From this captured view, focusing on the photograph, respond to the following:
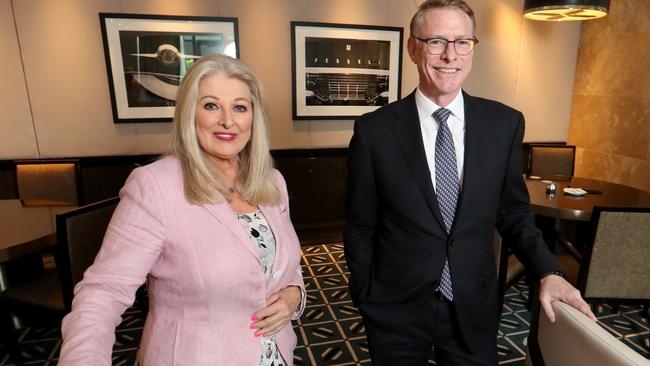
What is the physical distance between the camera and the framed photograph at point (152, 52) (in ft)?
12.5

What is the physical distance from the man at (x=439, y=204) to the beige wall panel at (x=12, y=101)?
373cm

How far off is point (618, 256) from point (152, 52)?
157 inches

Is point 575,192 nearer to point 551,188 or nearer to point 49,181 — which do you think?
point 551,188

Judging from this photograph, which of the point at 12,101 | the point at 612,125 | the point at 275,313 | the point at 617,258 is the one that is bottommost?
the point at 617,258

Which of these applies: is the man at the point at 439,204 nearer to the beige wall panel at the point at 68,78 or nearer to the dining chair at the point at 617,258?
the dining chair at the point at 617,258

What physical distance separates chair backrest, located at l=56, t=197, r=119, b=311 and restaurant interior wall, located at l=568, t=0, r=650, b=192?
485cm

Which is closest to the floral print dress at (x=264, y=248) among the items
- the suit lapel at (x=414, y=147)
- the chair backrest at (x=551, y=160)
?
the suit lapel at (x=414, y=147)

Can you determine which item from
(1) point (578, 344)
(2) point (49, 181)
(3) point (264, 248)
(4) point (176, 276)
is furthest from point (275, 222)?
(2) point (49, 181)

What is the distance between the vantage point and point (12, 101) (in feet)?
12.2

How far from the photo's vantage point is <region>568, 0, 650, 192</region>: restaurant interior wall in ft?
13.5

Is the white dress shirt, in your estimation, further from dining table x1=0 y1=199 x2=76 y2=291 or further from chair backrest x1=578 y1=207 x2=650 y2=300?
dining table x1=0 y1=199 x2=76 y2=291

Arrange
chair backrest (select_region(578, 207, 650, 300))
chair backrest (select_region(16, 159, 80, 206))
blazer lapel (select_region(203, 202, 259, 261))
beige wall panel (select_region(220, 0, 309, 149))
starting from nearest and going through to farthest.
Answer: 1. blazer lapel (select_region(203, 202, 259, 261))
2. chair backrest (select_region(578, 207, 650, 300))
3. chair backrest (select_region(16, 159, 80, 206))
4. beige wall panel (select_region(220, 0, 309, 149))

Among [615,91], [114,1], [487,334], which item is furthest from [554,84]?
[114,1]

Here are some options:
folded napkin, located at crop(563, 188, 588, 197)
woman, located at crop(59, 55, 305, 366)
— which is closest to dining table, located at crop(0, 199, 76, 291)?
woman, located at crop(59, 55, 305, 366)
